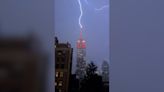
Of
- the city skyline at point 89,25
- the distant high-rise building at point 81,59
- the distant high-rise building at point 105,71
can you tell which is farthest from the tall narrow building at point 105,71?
the distant high-rise building at point 81,59

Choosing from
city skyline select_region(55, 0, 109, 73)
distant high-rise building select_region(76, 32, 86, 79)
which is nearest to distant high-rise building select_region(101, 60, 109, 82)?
city skyline select_region(55, 0, 109, 73)

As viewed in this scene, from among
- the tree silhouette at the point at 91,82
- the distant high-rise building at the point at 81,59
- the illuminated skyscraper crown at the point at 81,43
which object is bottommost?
the tree silhouette at the point at 91,82

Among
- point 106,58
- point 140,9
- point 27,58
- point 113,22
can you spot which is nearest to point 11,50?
point 27,58

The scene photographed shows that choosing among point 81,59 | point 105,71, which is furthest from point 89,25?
point 105,71

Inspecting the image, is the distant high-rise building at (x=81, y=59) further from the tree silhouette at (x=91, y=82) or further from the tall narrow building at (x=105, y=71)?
the tall narrow building at (x=105, y=71)

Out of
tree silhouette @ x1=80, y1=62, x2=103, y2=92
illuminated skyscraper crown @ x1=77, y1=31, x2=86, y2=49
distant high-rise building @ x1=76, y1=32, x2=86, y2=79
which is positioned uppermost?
illuminated skyscraper crown @ x1=77, y1=31, x2=86, y2=49

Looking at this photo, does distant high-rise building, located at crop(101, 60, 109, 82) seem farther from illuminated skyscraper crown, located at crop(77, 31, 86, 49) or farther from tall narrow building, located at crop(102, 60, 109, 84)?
illuminated skyscraper crown, located at crop(77, 31, 86, 49)

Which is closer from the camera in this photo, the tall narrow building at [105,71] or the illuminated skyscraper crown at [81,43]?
the tall narrow building at [105,71]

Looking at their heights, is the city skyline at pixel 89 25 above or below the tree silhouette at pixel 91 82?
above
